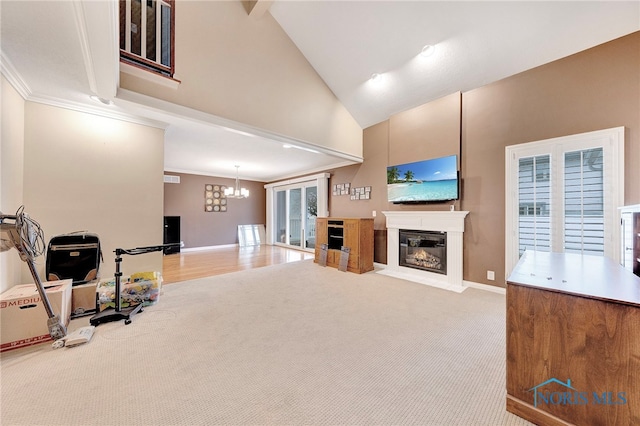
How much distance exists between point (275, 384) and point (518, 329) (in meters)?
1.55

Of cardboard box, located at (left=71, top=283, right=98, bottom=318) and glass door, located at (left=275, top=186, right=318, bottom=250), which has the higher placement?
glass door, located at (left=275, top=186, right=318, bottom=250)

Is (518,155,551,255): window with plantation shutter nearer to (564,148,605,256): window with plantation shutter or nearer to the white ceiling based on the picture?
(564,148,605,256): window with plantation shutter

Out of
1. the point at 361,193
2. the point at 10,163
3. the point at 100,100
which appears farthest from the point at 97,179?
the point at 361,193

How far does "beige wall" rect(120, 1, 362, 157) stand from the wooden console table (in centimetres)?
363

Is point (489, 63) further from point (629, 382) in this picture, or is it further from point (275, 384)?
point (275, 384)

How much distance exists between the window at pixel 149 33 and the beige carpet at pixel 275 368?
298 centimetres

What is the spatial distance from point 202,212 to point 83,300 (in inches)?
202

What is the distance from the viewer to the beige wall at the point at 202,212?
7.01 metres

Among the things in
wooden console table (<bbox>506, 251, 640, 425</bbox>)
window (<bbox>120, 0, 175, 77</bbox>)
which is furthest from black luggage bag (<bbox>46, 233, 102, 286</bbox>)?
wooden console table (<bbox>506, 251, 640, 425</bbox>)

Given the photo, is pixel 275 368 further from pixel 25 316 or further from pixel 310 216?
pixel 310 216

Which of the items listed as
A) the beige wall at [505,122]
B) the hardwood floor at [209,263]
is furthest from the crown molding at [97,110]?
the beige wall at [505,122]

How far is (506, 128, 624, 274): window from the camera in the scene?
254 cm

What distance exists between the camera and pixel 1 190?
2.26 m

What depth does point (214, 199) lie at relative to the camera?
7707 millimetres
